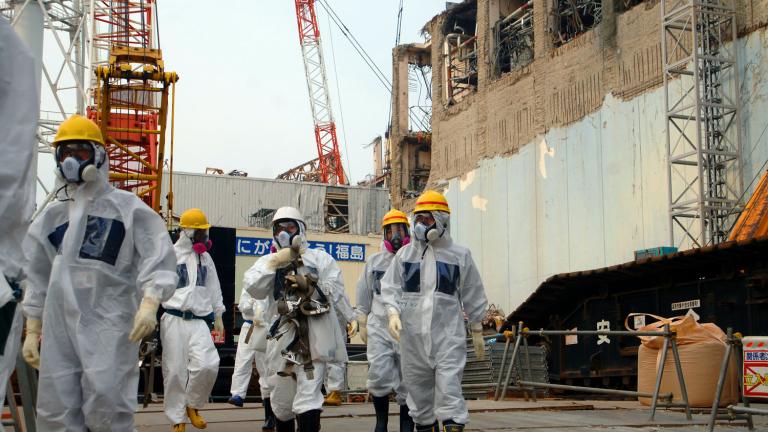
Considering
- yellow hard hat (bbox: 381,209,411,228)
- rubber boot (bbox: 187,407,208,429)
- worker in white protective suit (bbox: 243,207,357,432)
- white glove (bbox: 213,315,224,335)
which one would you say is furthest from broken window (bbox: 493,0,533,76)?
worker in white protective suit (bbox: 243,207,357,432)

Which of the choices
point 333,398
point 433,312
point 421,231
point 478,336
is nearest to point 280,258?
point 421,231

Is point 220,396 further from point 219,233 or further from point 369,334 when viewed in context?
point 369,334

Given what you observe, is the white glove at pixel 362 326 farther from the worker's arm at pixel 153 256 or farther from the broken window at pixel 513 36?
the broken window at pixel 513 36

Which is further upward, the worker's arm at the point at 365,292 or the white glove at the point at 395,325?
the worker's arm at the point at 365,292

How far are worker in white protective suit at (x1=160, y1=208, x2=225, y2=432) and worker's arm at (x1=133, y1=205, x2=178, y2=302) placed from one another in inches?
130

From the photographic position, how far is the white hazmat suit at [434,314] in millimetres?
7598

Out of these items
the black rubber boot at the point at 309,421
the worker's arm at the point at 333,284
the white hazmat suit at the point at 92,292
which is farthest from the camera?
the worker's arm at the point at 333,284

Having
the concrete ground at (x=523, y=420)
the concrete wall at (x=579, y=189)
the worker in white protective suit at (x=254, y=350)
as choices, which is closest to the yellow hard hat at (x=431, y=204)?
the worker in white protective suit at (x=254, y=350)

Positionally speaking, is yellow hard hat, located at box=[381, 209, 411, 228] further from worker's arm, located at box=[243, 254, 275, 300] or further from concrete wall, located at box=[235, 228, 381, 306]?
concrete wall, located at box=[235, 228, 381, 306]

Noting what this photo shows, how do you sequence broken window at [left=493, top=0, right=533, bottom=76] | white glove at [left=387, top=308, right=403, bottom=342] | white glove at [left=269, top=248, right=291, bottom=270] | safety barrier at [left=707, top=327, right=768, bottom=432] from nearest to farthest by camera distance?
white glove at [left=387, top=308, right=403, bottom=342]
white glove at [left=269, top=248, right=291, bottom=270]
safety barrier at [left=707, top=327, right=768, bottom=432]
broken window at [left=493, top=0, right=533, bottom=76]

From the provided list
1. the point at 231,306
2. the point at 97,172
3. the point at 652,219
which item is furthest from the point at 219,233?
A: the point at 97,172

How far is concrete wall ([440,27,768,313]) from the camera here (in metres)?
23.7

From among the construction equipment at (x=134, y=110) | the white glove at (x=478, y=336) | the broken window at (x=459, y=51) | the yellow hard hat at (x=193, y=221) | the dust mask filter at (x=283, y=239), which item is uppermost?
the broken window at (x=459, y=51)

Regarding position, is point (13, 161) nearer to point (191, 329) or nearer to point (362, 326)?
point (191, 329)
